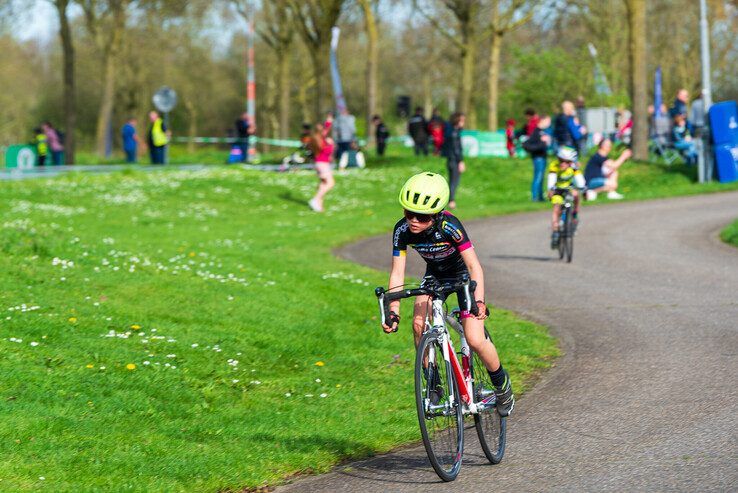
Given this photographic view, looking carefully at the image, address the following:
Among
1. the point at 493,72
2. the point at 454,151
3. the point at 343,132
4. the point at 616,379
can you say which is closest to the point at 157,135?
the point at 343,132

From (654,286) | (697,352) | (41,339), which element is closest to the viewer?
(41,339)

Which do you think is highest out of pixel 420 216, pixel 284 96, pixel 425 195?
pixel 284 96

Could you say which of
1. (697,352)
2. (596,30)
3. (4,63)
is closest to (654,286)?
(697,352)

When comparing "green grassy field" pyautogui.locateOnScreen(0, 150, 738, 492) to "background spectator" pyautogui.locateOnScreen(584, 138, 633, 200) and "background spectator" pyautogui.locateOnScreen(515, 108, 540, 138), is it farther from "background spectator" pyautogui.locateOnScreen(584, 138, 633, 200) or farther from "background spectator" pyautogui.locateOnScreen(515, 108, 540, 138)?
"background spectator" pyautogui.locateOnScreen(515, 108, 540, 138)

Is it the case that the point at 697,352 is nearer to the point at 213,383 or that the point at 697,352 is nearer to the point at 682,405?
the point at 682,405

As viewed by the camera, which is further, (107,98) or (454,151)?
(107,98)

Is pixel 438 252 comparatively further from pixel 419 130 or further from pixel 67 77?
pixel 67 77

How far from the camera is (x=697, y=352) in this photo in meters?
10.3

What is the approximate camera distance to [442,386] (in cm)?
666

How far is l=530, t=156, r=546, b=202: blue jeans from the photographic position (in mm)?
25833

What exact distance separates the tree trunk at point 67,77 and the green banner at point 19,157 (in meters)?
1.47

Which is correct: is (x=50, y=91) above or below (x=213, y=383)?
above

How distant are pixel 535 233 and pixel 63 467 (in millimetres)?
15412

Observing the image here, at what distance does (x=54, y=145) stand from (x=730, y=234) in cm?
2760
